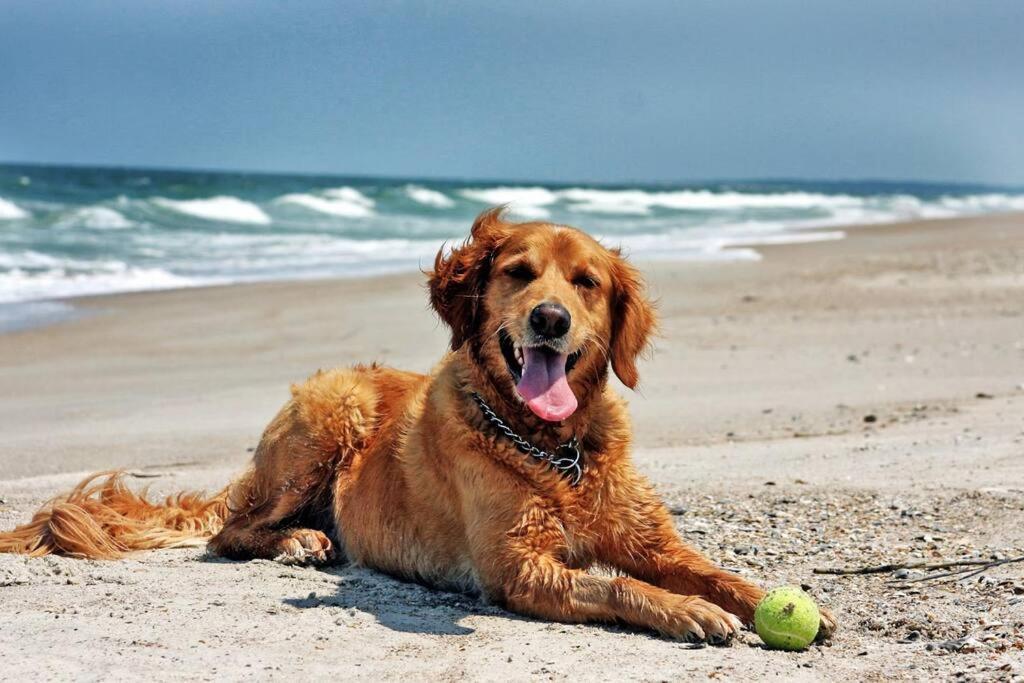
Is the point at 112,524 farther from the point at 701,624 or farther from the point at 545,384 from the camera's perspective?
the point at 701,624

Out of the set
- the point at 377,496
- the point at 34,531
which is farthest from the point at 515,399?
the point at 34,531

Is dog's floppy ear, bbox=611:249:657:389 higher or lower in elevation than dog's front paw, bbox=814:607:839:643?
higher

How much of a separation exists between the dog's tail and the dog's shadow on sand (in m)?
0.90

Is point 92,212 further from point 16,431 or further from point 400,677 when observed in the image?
point 400,677

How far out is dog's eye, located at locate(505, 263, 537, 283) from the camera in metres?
4.91

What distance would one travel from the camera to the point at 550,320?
4652mm

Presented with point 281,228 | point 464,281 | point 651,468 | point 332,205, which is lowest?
point 651,468

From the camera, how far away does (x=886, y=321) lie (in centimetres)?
1363

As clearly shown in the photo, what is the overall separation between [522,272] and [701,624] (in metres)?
1.59

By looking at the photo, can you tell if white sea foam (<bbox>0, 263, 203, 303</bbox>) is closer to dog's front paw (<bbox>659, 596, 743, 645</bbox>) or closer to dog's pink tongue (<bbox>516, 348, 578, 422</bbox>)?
dog's pink tongue (<bbox>516, 348, 578, 422</bbox>)

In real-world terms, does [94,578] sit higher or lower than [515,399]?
lower

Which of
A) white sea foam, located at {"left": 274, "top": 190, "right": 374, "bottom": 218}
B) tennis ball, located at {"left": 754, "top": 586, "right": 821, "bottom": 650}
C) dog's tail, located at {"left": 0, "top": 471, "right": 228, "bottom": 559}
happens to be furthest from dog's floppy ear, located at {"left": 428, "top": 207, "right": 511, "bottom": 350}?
white sea foam, located at {"left": 274, "top": 190, "right": 374, "bottom": 218}

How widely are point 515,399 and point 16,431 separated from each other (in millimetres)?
5252

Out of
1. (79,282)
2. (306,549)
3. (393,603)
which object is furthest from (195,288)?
(393,603)
